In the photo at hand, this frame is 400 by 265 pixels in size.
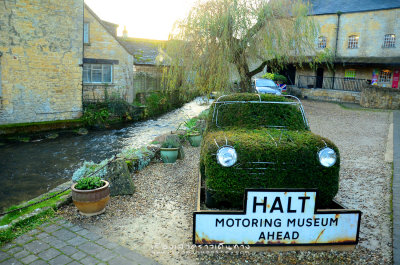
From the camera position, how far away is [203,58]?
11859mm

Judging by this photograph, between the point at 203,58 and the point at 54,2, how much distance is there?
9103 mm

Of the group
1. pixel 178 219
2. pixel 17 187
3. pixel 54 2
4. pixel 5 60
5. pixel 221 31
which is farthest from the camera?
pixel 54 2

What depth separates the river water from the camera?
8039mm

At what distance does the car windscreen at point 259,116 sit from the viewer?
19.2ft

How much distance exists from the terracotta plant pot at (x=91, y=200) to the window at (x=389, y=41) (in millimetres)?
30422

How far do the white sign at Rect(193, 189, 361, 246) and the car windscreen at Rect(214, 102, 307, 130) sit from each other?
6.64 feet

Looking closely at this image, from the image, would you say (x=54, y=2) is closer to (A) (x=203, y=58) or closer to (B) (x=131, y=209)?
(A) (x=203, y=58)

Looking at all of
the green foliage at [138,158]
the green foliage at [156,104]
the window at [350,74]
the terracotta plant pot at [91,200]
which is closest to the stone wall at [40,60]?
the green foliage at [156,104]

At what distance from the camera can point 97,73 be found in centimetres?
2091

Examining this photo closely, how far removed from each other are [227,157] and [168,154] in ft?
13.6

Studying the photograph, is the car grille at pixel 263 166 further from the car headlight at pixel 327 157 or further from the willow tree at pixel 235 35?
the willow tree at pixel 235 35

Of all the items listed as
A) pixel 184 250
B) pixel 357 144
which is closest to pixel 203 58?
pixel 357 144

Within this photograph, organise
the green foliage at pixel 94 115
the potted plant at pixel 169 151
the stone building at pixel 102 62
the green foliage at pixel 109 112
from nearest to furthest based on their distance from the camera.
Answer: the potted plant at pixel 169 151 < the green foliage at pixel 94 115 < the green foliage at pixel 109 112 < the stone building at pixel 102 62

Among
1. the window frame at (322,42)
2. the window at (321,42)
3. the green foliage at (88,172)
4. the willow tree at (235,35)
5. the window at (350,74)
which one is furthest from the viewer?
the window at (321,42)
